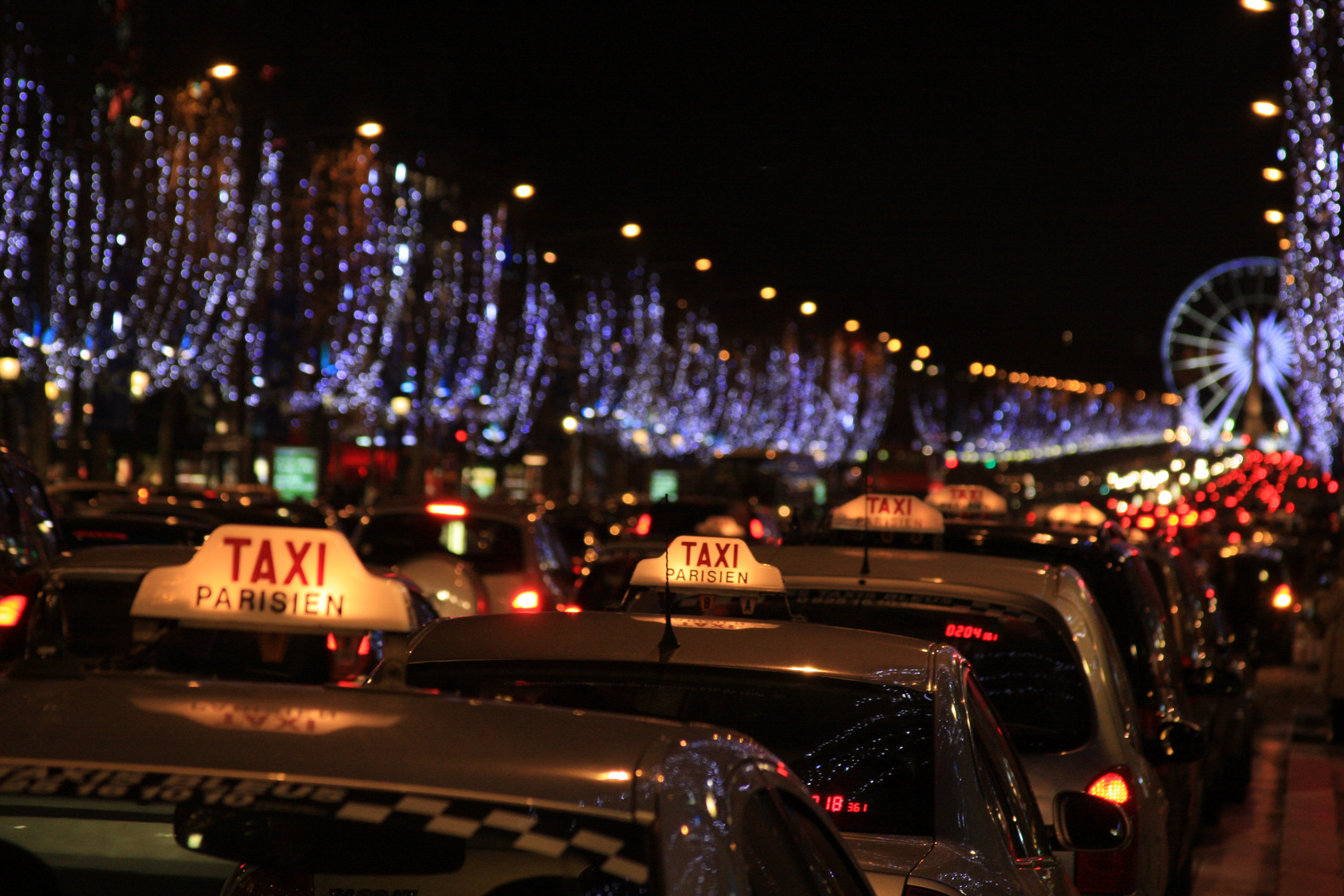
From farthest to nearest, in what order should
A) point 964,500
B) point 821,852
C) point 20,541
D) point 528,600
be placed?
point 528,600
point 964,500
point 20,541
point 821,852

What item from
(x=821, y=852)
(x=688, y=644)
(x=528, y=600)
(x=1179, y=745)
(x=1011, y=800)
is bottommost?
(x=528, y=600)

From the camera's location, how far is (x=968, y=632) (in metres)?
5.60

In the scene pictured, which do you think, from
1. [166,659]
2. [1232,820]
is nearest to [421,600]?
[166,659]

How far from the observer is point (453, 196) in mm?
46844

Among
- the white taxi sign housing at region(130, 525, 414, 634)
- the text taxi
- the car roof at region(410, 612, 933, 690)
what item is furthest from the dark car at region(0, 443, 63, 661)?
the white taxi sign housing at region(130, 525, 414, 634)

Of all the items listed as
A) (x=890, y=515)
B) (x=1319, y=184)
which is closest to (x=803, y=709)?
(x=890, y=515)

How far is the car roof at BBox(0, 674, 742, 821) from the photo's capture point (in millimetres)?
2246

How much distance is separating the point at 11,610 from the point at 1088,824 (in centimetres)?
510

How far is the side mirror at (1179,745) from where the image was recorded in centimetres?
588

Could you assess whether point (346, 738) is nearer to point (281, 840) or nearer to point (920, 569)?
point (281, 840)

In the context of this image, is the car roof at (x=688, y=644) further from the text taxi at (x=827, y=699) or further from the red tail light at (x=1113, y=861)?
the red tail light at (x=1113, y=861)

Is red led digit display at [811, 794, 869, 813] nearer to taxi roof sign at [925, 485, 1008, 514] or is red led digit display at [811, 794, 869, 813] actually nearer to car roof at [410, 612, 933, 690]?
car roof at [410, 612, 933, 690]

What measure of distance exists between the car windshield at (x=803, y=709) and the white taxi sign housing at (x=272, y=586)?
1.00 m

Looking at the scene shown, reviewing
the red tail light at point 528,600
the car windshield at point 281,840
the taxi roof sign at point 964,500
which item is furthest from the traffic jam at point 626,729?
the red tail light at point 528,600
